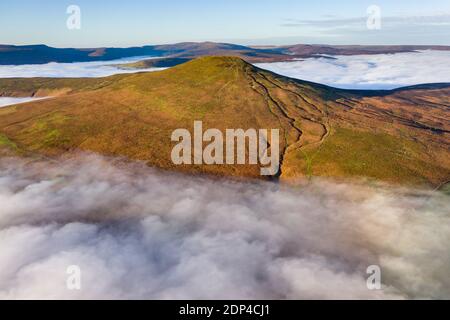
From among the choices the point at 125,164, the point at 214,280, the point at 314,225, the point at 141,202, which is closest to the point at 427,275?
the point at 314,225

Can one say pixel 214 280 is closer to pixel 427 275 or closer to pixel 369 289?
pixel 369 289

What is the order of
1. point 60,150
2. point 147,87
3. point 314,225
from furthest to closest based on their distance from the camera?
1. point 147,87
2. point 60,150
3. point 314,225

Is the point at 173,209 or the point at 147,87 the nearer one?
the point at 173,209

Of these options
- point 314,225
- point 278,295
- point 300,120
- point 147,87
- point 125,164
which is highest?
point 147,87

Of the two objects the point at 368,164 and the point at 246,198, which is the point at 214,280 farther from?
the point at 368,164
